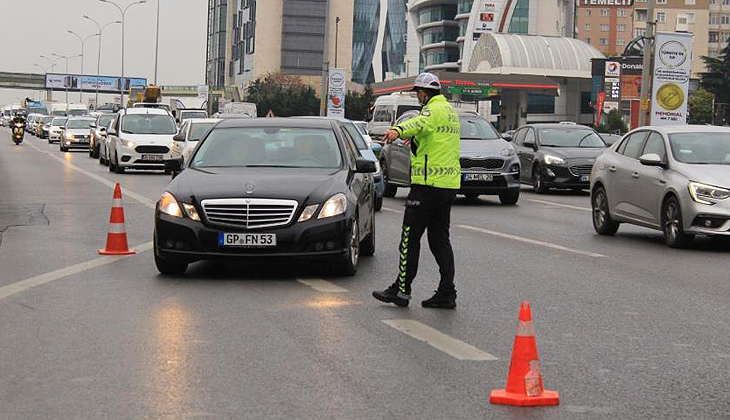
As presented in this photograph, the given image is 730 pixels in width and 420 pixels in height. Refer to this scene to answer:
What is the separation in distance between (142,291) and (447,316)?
278 cm

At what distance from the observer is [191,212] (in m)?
11.6

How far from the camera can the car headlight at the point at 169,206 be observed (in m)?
11.7

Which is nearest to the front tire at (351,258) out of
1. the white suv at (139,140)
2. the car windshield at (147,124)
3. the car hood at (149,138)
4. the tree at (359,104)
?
the white suv at (139,140)

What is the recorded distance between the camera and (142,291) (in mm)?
10867

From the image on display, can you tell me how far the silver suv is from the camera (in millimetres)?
15203

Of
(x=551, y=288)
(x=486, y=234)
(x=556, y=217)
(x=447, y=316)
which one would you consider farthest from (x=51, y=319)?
(x=556, y=217)

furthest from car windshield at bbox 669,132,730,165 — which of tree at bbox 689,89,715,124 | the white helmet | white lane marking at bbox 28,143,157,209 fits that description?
tree at bbox 689,89,715,124

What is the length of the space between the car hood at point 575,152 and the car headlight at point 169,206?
1785 cm

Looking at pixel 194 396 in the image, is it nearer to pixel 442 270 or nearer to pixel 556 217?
pixel 442 270

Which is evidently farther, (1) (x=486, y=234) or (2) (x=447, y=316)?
(1) (x=486, y=234)

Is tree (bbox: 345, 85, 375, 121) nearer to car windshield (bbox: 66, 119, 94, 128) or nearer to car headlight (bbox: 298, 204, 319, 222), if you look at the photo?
car windshield (bbox: 66, 119, 94, 128)

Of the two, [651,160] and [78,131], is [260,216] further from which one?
[78,131]

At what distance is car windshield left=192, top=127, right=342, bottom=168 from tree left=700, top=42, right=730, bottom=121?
11690 centimetres

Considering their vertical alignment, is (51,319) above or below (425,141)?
below
